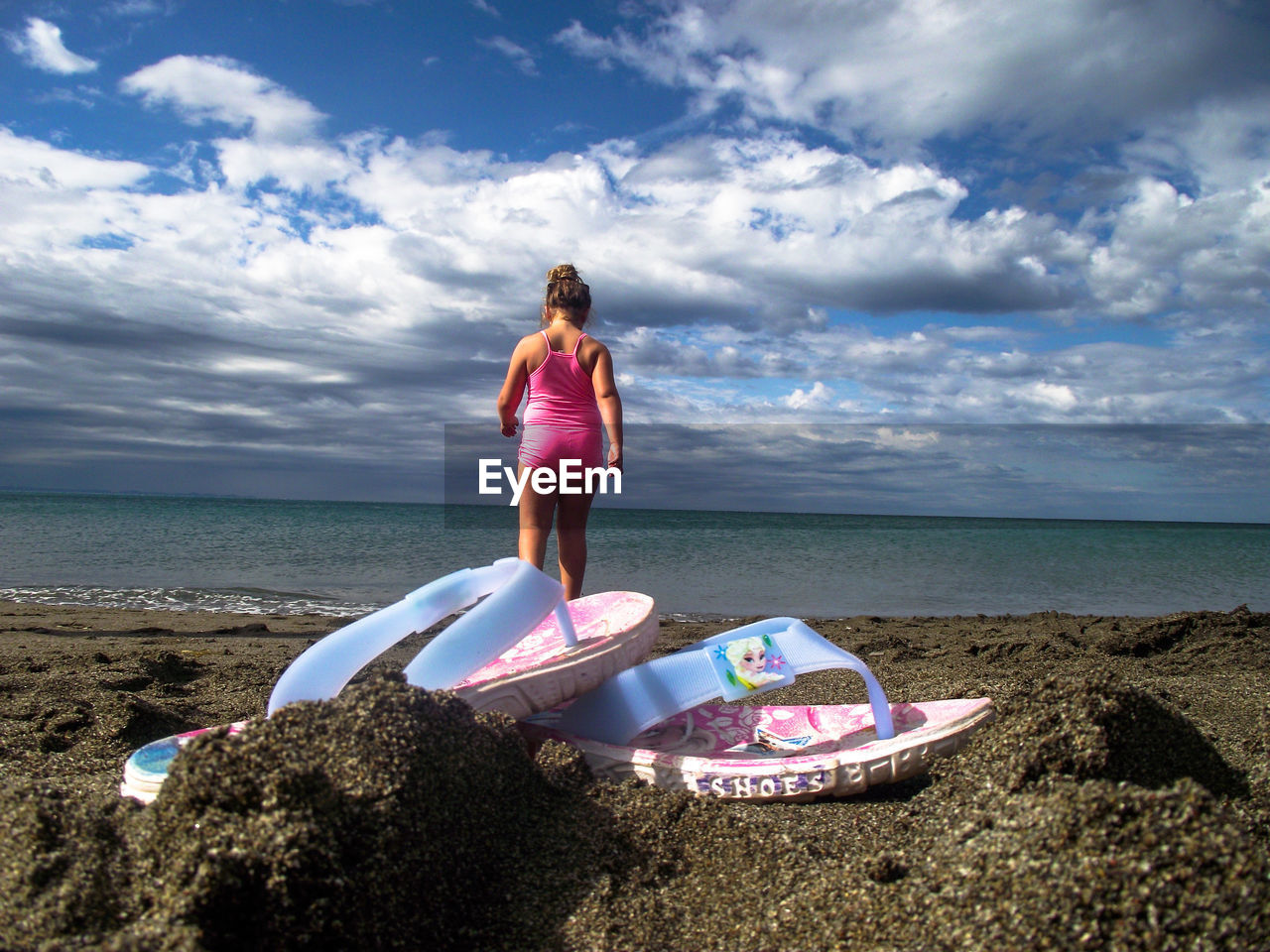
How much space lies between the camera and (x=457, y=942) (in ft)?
4.24

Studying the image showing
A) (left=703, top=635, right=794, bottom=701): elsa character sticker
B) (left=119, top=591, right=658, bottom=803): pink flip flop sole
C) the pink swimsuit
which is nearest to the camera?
(left=119, top=591, right=658, bottom=803): pink flip flop sole

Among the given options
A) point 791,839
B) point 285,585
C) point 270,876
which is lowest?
point 285,585

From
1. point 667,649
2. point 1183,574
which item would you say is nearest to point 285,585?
point 667,649

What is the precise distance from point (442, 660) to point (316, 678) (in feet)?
1.11

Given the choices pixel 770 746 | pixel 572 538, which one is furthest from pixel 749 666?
pixel 572 538

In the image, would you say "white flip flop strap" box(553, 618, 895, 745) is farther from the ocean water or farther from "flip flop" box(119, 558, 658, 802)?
the ocean water

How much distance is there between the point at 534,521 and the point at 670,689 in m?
1.63

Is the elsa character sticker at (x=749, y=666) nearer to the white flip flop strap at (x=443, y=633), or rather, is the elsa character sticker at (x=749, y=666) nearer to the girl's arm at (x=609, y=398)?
the white flip flop strap at (x=443, y=633)

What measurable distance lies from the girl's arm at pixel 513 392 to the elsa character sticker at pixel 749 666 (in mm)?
2071

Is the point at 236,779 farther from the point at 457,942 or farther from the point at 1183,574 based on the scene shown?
the point at 1183,574

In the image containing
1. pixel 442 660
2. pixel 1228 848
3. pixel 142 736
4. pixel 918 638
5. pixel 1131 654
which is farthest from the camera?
pixel 918 638

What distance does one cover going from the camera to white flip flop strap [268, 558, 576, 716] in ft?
6.56

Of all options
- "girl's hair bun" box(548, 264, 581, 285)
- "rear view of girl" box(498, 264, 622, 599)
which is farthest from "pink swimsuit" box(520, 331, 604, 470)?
"girl's hair bun" box(548, 264, 581, 285)

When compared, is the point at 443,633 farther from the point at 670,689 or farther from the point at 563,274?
the point at 563,274
